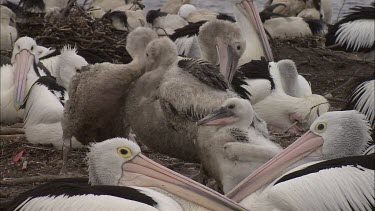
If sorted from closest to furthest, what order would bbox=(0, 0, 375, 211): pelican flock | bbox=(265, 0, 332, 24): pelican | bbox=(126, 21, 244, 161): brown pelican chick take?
bbox=(0, 0, 375, 211): pelican flock
bbox=(126, 21, 244, 161): brown pelican chick
bbox=(265, 0, 332, 24): pelican

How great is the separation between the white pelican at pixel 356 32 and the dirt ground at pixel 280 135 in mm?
149

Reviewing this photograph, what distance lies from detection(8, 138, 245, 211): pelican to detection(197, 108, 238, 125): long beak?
0.74m

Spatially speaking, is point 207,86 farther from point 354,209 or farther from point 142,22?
point 142,22

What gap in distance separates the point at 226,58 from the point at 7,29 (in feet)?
12.2

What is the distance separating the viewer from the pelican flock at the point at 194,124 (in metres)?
4.14

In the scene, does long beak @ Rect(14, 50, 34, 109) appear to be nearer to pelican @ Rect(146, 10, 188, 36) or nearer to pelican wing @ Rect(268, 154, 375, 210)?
pelican @ Rect(146, 10, 188, 36)

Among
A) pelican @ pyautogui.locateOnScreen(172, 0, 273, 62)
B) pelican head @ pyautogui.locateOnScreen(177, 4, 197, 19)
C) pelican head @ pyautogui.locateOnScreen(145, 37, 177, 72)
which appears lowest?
pelican head @ pyautogui.locateOnScreen(177, 4, 197, 19)

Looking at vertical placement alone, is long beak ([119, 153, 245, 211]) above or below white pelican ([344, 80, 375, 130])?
above

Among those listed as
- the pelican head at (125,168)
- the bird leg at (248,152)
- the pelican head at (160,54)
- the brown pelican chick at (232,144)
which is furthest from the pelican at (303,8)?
the pelican head at (125,168)

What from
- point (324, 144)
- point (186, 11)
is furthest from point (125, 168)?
point (186, 11)

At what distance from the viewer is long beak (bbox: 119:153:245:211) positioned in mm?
4027

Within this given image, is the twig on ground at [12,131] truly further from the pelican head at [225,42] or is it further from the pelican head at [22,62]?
the pelican head at [225,42]

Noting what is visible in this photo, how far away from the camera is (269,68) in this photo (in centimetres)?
741

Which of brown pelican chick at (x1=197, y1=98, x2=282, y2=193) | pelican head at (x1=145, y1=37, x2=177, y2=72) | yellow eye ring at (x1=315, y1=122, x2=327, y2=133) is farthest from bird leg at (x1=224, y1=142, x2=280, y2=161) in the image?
pelican head at (x1=145, y1=37, x2=177, y2=72)
